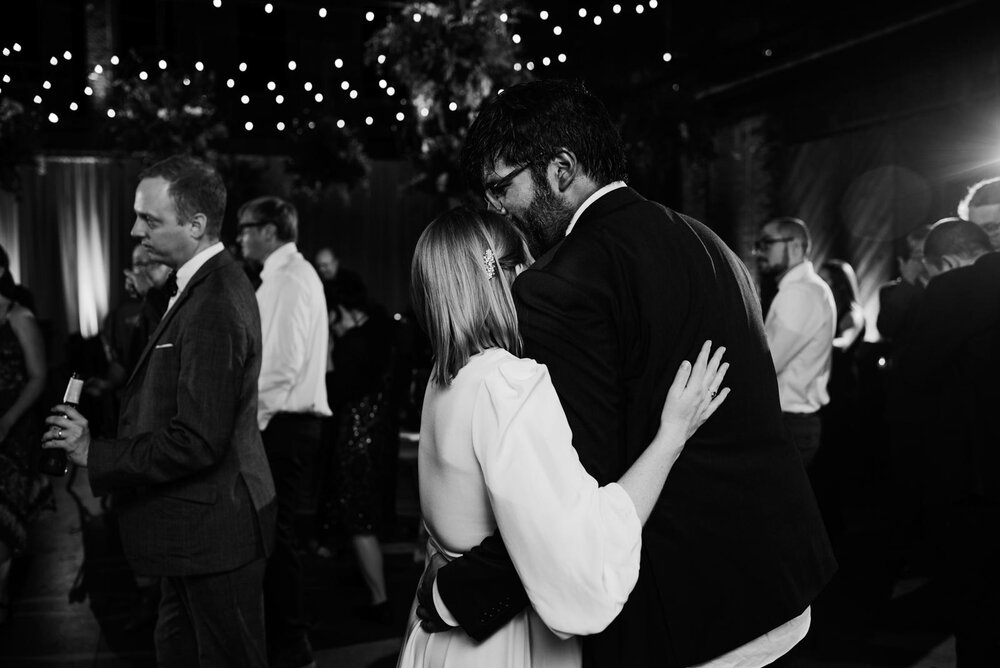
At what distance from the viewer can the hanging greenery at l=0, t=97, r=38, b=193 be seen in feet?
37.8

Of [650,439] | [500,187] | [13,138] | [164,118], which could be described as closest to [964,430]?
[650,439]

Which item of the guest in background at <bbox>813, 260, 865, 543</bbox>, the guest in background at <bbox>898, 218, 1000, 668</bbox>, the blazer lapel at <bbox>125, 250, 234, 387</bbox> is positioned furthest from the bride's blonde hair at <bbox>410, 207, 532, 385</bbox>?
the guest in background at <bbox>813, 260, 865, 543</bbox>

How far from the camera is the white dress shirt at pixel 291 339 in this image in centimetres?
427

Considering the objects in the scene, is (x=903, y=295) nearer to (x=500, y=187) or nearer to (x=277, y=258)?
(x=277, y=258)

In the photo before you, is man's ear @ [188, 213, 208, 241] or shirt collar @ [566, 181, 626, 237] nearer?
shirt collar @ [566, 181, 626, 237]

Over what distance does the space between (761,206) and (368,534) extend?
7.77 m

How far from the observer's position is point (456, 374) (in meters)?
1.63

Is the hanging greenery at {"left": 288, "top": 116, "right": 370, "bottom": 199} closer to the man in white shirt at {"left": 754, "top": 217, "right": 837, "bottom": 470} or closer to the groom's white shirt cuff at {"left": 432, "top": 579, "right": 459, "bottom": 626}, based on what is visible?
the man in white shirt at {"left": 754, "top": 217, "right": 837, "bottom": 470}

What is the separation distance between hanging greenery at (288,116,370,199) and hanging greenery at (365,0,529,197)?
248 inches

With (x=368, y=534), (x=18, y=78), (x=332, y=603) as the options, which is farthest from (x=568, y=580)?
(x=18, y=78)

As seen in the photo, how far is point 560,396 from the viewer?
5.12 ft

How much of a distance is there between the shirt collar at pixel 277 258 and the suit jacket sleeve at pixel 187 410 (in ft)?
5.97

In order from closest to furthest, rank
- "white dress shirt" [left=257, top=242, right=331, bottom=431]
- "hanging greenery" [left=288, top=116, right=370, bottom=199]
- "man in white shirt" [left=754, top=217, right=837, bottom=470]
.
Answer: "white dress shirt" [left=257, top=242, right=331, bottom=431]
"man in white shirt" [left=754, top=217, right=837, bottom=470]
"hanging greenery" [left=288, top=116, right=370, bottom=199]

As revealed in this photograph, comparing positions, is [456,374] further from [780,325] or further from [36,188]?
[36,188]
